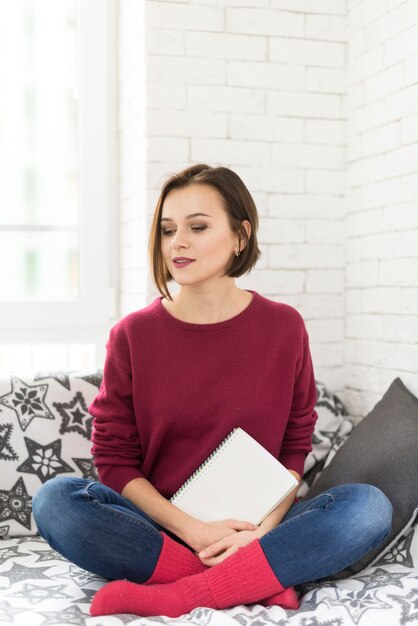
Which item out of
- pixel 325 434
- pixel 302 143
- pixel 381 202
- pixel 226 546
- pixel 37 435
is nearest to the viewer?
pixel 226 546

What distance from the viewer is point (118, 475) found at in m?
1.87

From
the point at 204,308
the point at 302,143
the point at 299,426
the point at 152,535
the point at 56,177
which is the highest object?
the point at 302,143

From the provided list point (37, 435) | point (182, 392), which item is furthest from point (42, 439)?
point (182, 392)

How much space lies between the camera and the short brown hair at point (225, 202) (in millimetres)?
1889

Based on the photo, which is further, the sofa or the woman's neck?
the woman's neck

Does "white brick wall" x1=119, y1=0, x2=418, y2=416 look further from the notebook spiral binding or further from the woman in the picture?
the notebook spiral binding

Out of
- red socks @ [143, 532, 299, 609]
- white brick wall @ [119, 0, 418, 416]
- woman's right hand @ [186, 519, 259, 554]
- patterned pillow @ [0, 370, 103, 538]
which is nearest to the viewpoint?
red socks @ [143, 532, 299, 609]

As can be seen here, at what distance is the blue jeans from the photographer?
162 centimetres

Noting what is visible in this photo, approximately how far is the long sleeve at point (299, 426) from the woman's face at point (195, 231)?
12.7 inches

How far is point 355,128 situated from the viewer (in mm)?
2604

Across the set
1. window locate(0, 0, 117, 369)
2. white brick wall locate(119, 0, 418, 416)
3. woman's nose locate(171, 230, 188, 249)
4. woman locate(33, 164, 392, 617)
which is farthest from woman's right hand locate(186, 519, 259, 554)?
window locate(0, 0, 117, 369)

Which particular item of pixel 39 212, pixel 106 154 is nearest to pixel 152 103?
pixel 106 154

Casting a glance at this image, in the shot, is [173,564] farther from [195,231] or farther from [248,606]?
[195,231]

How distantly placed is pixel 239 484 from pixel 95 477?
53cm
